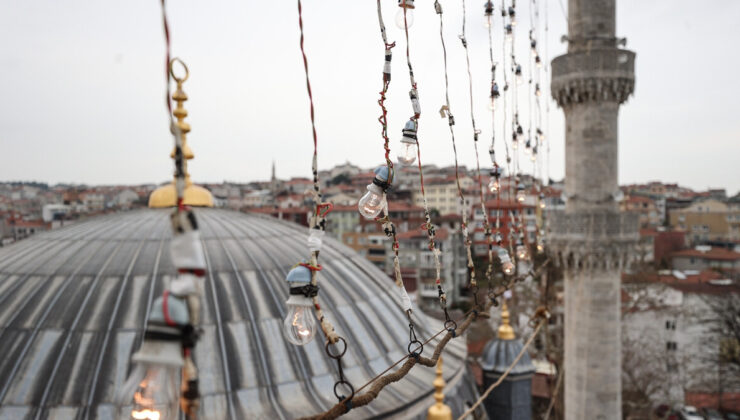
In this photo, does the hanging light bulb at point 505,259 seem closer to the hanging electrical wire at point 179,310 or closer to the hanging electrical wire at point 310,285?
the hanging electrical wire at point 310,285

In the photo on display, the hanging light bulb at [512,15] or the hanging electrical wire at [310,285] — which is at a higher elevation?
the hanging light bulb at [512,15]

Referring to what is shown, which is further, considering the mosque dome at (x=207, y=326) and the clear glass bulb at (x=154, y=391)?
the mosque dome at (x=207, y=326)

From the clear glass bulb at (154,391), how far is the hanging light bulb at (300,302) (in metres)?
0.60

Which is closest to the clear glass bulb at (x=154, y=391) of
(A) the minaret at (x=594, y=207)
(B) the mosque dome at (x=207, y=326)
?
(B) the mosque dome at (x=207, y=326)

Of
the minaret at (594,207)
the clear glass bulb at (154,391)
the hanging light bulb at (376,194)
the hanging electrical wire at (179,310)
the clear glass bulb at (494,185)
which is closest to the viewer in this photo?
the hanging electrical wire at (179,310)

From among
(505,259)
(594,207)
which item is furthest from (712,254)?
(505,259)

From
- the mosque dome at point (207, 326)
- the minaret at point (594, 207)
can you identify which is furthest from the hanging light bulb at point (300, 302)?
the minaret at point (594, 207)

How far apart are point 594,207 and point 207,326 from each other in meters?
8.26

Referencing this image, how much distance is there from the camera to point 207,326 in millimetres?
7363

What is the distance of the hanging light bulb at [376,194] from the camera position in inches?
105

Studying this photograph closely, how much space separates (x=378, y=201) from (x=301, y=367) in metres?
5.48

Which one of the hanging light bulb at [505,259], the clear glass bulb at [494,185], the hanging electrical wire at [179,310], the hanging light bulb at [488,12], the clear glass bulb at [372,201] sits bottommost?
the hanging light bulb at [505,259]

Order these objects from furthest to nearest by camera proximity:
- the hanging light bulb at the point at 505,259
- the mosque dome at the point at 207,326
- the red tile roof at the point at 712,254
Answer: the red tile roof at the point at 712,254 → the mosque dome at the point at 207,326 → the hanging light bulb at the point at 505,259

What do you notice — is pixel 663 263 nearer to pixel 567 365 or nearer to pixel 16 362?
pixel 567 365
